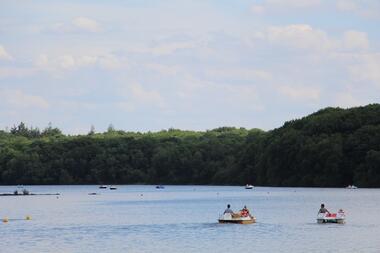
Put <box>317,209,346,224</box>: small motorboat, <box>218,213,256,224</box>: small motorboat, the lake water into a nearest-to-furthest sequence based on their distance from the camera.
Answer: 1. the lake water
2. <box>317,209,346,224</box>: small motorboat
3. <box>218,213,256,224</box>: small motorboat

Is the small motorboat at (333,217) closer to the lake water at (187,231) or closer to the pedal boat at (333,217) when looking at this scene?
the pedal boat at (333,217)

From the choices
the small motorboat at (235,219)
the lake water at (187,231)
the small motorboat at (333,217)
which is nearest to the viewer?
the lake water at (187,231)

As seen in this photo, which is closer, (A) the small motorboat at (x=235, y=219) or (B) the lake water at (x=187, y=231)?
(B) the lake water at (x=187, y=231)

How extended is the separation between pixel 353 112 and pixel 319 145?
1571cm

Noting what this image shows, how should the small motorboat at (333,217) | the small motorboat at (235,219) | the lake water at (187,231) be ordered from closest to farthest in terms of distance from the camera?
the lake water at (187,231), the small motorboat at (333,217), the small motorboat at (235,219)

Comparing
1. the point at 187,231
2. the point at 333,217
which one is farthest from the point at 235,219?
the point at 333,217

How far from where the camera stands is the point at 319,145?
18488 cm

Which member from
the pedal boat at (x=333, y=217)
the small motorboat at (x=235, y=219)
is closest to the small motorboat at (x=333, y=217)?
the pedal boat at (x=333, y=217)

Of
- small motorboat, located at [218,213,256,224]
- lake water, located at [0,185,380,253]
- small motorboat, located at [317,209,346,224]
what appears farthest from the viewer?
small motorboat, located at [218,213,256,224]

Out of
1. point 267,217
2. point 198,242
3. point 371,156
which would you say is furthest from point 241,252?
point 371,156

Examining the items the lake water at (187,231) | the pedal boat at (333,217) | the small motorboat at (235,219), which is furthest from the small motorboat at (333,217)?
the small motorboat at (235,219)

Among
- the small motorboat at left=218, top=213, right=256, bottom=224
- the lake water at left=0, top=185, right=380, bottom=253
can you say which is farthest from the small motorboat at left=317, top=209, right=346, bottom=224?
the small motorboat at left=218, top=213, right=256, bottom=224

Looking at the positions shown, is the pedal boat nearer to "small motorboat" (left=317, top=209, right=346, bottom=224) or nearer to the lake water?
"small motorboat" (left=317, top=209, right=346, bottom=224)

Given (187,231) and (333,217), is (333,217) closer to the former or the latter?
(333,217)
